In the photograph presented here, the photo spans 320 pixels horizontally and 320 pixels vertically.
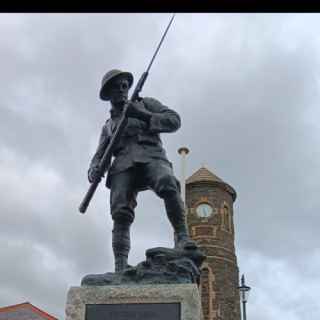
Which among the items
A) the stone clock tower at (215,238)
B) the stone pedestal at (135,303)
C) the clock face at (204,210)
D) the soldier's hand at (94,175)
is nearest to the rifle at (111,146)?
the soldier's hand at (94,175)

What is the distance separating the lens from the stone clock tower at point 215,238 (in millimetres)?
36219

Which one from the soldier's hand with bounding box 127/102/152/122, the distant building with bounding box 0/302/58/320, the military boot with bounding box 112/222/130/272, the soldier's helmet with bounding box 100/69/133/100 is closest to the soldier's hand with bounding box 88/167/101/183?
the military boot with bounding box 112/222/130/272

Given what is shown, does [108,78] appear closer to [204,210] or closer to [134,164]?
[134,164]

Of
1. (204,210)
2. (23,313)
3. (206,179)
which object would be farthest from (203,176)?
(23,313)

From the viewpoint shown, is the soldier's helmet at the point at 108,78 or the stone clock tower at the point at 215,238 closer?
the soldier's helmet at the point at 108,78

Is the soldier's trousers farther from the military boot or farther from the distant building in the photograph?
the distant building

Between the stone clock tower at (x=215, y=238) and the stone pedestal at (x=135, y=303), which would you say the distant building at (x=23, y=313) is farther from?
the stone pedestal at (x=135, y=303)

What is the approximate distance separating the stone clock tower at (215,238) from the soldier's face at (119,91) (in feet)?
102

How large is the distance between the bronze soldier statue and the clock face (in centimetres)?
3291

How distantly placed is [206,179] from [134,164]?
3406 centimetres

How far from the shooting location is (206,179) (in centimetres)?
3956

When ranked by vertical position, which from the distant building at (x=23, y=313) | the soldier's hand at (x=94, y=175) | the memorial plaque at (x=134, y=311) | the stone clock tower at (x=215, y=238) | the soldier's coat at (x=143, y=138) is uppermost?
the stone clock tower at (x=215, y=238)

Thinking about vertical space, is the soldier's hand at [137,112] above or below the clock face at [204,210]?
below
